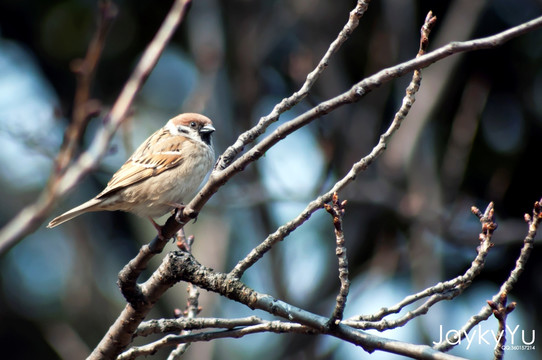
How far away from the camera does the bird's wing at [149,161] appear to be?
4336 mm

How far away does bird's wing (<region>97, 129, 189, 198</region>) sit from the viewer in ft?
14.2

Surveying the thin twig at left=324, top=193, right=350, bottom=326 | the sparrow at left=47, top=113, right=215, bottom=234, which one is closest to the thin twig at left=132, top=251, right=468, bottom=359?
the thin twig at left=324, top=193, right=350, bottom=326

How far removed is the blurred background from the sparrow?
170 cm

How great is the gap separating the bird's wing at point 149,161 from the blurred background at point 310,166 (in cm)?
167

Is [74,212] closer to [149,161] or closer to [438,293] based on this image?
[149,161]

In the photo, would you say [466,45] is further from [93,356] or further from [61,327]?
[61,327]

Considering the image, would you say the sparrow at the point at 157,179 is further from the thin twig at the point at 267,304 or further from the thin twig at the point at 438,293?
the thin twig at the point at 438,293

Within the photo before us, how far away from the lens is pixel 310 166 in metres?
7.22

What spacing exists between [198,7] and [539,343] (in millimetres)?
5142

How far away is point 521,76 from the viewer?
7.70 meters

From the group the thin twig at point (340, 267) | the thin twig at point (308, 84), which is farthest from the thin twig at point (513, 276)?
the thin twig at point (308, 84)

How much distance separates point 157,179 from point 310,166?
10.3 ft

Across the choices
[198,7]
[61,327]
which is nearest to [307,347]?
[61,327]

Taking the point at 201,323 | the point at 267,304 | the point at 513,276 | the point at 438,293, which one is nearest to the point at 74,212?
the point at 201,323
